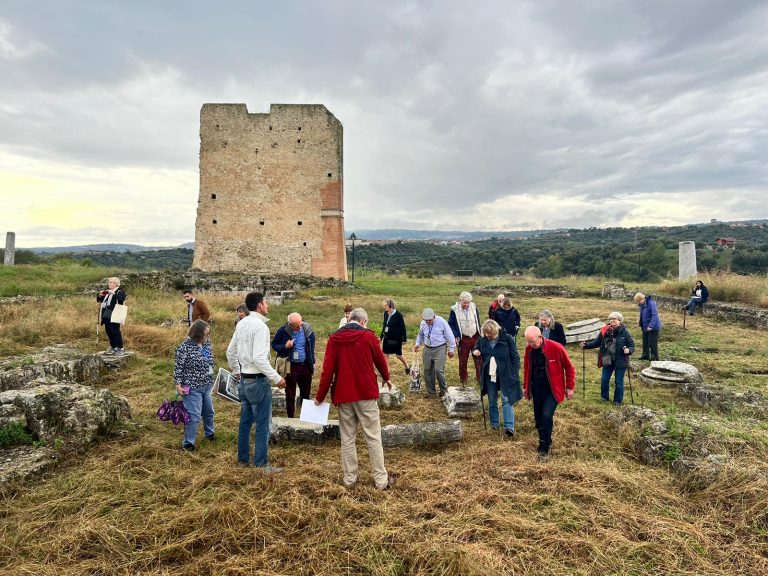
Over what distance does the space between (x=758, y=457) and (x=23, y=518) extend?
682cm

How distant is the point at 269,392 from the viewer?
4.64 metres

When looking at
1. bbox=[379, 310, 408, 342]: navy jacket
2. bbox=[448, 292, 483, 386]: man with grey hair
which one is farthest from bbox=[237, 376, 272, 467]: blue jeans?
bbox=[448, 292, 483, 386]: man with grey hair

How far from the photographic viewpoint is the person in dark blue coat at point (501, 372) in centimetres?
570

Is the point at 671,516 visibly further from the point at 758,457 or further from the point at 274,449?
the point at 274,449

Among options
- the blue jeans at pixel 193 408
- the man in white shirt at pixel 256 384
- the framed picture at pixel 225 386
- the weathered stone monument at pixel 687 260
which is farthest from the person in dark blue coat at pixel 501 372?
the weathered stone monument at pixel 687 260

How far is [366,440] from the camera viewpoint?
4254mm

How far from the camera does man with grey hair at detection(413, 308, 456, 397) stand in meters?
7.12

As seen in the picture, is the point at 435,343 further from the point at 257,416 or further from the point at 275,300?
the point at 275,300

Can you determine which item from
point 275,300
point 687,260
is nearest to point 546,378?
point 275,300

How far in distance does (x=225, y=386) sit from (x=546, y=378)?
396 centimetres

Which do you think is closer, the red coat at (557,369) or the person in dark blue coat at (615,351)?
the red coat at (557,369)

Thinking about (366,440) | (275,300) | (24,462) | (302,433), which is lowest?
(302,433)

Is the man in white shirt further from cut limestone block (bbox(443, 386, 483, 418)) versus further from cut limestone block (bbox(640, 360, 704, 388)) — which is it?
cut limestone block (bbox(640, 360, 704, 388))

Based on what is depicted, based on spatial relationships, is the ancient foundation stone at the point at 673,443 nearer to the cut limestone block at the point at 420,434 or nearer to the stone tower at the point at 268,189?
the cut limestone block at the point at 420,434
